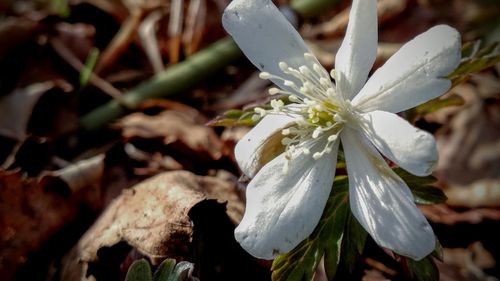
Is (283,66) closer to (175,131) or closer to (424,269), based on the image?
(424,269)

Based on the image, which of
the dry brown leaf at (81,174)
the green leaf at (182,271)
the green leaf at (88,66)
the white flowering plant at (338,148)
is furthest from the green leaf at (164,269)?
the green leaf at (88,66)

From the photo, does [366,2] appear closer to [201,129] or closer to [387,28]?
[201,129]

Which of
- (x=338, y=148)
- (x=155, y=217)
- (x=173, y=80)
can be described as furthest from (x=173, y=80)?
(x=338, y=148)

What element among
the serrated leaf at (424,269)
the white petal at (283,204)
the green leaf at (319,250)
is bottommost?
the serrated leaf at (424,269)

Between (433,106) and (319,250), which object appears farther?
(433,106)

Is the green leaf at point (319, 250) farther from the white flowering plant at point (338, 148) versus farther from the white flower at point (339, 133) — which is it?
the white flower at point (339, 133)
